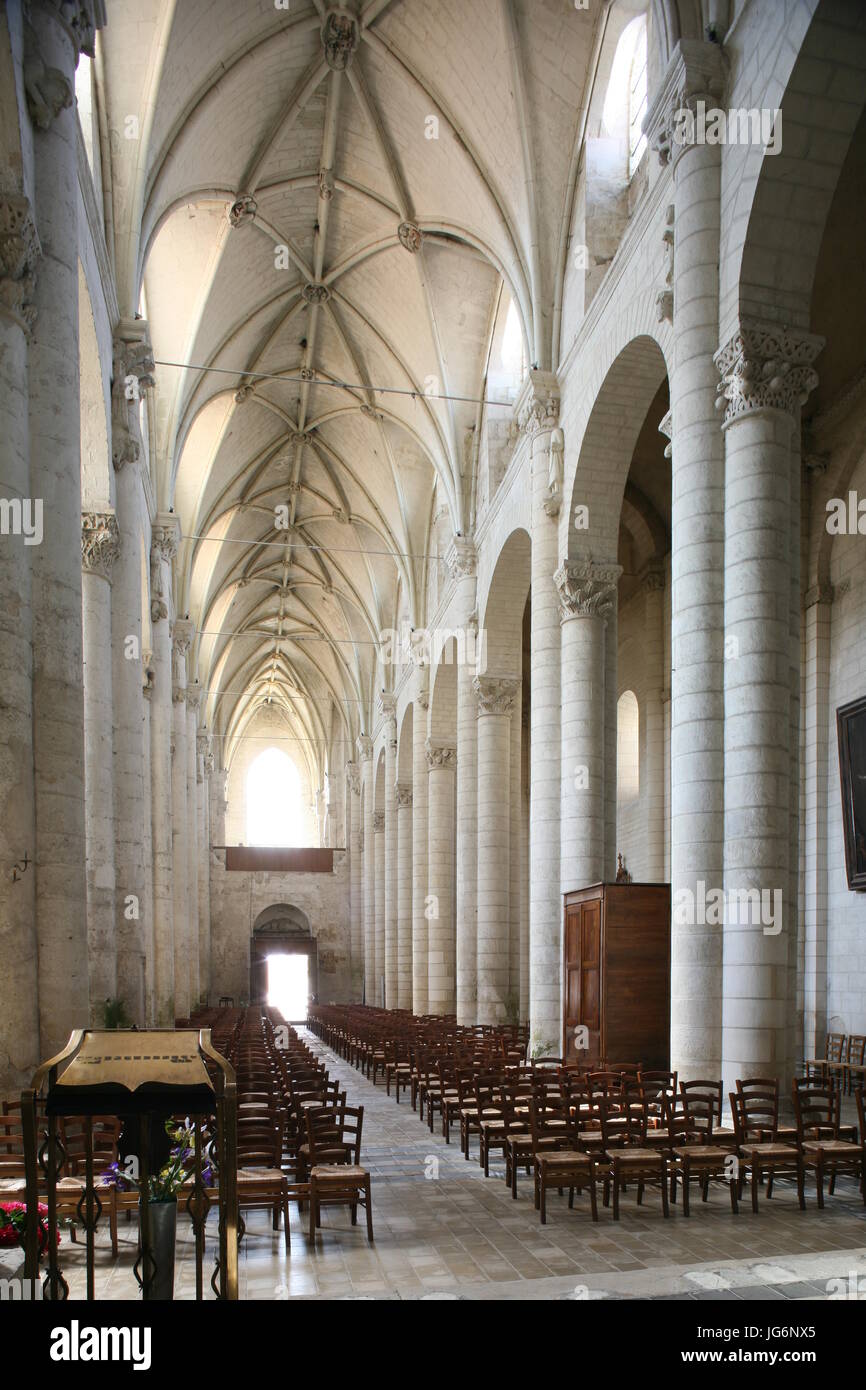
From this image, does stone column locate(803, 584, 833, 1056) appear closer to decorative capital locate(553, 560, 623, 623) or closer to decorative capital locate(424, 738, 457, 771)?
decorative capital locate(553, 560, 623, 623)

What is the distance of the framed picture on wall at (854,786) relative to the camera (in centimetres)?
1845

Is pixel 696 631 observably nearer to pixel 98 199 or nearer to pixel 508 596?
pixel 98 199

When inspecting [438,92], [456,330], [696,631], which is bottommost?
[696,631]

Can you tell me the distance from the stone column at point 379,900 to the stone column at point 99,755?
2905cm

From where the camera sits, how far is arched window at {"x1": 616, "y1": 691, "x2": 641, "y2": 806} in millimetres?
29188

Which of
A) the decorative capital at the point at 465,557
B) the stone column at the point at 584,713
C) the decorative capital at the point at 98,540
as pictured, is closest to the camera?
the decorative capital at the point at 98,540

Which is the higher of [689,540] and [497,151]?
[497,151]

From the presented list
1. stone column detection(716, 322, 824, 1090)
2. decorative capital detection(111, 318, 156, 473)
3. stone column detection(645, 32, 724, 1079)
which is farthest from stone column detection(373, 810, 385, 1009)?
stone column detection(716, 322, 824, 1090)

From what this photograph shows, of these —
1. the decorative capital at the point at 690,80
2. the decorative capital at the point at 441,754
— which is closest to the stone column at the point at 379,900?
the decorative capital at the point at 441,754

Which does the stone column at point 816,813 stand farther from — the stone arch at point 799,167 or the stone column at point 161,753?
the stone column at point 161,753

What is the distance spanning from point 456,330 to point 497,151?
6555mm

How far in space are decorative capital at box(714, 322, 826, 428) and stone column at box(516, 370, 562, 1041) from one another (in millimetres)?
7672
